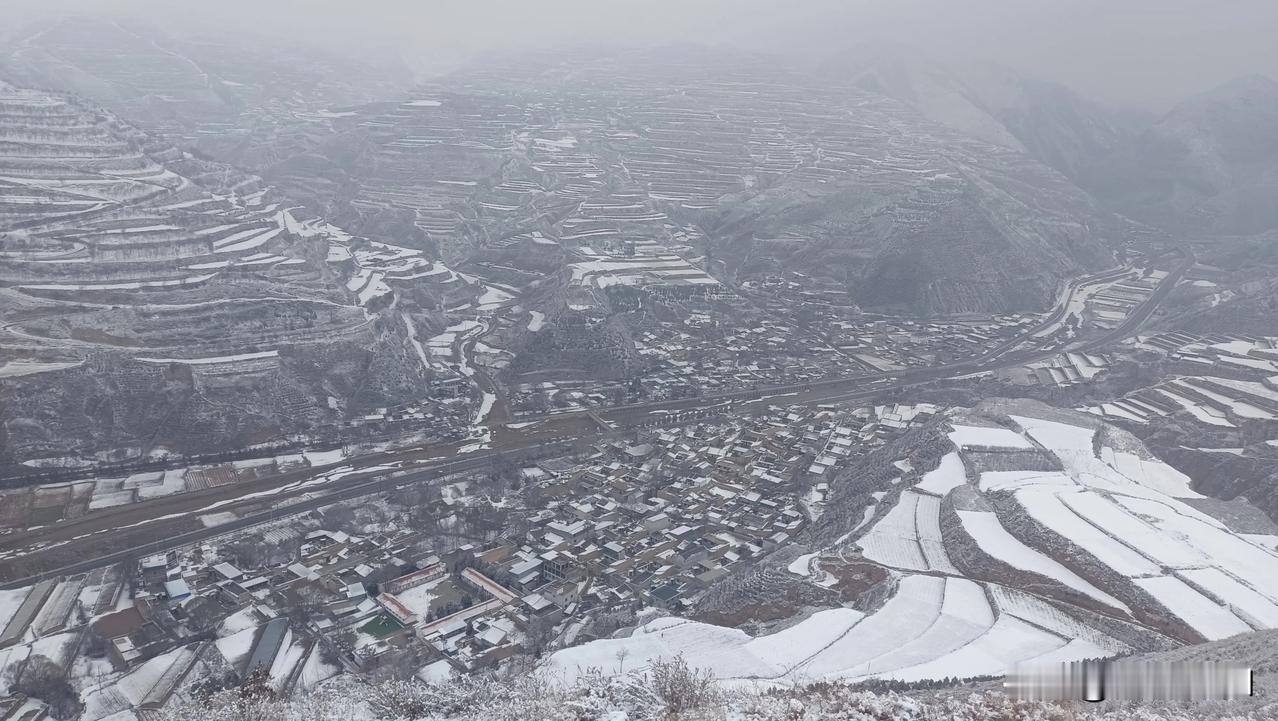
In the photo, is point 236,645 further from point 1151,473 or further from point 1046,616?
point 1151,473

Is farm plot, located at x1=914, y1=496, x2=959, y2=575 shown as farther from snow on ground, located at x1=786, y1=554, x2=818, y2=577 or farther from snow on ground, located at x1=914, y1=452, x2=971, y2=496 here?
snow on ground, located at x1=786, y1=554, x2=818, y2=577

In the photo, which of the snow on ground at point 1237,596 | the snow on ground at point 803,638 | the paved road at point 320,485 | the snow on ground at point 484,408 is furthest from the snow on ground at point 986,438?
the snow on ground at point 484,408

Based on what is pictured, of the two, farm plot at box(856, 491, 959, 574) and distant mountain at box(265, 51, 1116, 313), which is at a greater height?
distant mountain at box(265, 51, 1116, 313)

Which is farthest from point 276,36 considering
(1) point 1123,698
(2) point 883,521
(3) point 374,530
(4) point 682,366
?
(1) point 1123,698

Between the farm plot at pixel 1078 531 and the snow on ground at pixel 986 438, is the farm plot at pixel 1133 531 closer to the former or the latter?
the farm plot at pixel 1078 531

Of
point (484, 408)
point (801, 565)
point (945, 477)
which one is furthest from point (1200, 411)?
point (484, 408)

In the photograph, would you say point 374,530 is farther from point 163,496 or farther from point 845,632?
point 845,632

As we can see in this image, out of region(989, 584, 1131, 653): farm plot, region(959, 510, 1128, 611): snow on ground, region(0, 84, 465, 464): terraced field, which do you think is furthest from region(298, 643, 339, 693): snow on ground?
region(959, 510, 1128, 611): snow on ground
